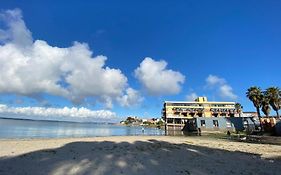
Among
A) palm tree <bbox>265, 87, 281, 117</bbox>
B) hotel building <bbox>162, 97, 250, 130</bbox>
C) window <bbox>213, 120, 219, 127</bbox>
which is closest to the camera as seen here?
palm tree <bbox>265, 87, 281, 117</bbox>

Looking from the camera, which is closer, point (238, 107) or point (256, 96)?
point (256, 96)

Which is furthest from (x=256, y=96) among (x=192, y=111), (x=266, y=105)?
(x=192, y=111)

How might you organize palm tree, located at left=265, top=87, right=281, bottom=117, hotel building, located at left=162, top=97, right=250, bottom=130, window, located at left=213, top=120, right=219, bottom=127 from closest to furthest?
palm tree, located at left=265, top=87, right=281, bottom=117 → window, located at left=213, top=120, right=219, bottom=127 → hotel building, located at left=162, top=97, right=250, bottom=130

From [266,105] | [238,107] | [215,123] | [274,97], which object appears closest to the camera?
[274,97]

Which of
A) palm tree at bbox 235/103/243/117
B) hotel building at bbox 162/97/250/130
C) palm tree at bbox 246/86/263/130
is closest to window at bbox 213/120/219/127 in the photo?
palm tree at bbox 246/86/263/130

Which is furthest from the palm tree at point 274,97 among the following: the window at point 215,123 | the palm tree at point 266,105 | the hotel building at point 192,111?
the hotel building at point 192,111

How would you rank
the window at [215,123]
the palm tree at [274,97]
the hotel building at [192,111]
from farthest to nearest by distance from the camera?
the hotel building at [192,111] → the window at [215,123] → the palm tree at [274,97]

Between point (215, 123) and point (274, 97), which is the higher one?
point (274, 97)

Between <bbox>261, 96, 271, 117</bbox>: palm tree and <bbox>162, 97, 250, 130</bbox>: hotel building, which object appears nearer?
<bbox>261, 96, 271, 117</bbox>: palm tree

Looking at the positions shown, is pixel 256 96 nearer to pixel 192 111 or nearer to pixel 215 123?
pixel 215 123

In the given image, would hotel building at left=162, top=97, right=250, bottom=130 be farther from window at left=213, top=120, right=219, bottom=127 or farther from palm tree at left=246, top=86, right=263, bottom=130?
palm tree at left=246, top=86, right=263, bottom=130

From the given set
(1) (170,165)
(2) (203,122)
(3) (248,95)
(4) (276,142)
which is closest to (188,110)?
(2) (203,122)

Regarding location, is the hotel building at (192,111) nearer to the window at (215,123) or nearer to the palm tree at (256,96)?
the window at (215,123)

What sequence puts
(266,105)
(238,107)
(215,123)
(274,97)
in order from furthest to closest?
(238,107) < (215,123) < (266,105) < (274,97)
